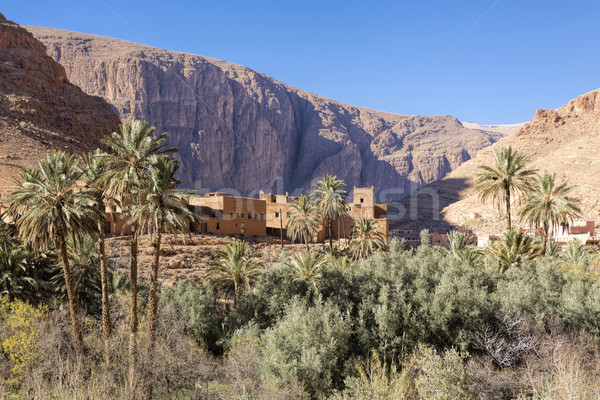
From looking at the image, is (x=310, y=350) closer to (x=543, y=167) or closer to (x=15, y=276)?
(x=15, y=276)

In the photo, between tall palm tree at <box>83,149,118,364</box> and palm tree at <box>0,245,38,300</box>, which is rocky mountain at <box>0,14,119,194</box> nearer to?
palm tree at <box>0,245,38,300</box>

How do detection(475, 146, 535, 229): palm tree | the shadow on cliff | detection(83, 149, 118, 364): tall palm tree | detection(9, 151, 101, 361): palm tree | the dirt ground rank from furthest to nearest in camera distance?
1. the shadow on cliff
2. the dirt ground
3. detection(475, 146, 535, 229): palm tree
4. detection(83, 149, 118, 364): tall palm tree
5. detection(9, 151, 101, 361): palm tree

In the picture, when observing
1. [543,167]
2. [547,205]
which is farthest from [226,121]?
[547,205]

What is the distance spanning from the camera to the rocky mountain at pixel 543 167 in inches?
2923

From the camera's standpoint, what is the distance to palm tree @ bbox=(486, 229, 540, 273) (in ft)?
86.9

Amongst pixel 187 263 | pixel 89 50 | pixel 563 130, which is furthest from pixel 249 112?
pixel 187 263

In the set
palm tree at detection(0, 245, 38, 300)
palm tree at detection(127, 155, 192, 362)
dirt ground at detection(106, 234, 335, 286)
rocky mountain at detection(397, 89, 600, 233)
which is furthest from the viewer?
rocky mountain at detection(397, 89, 600, 233)

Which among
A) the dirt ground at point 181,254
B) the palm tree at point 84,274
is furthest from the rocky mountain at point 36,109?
the palm tree at point 84,274

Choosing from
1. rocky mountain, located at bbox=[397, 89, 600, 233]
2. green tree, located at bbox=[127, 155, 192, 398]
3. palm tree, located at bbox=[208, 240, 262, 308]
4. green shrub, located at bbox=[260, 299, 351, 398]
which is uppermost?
rocky mountain, located at bbox=[397, 89, 600, 233]

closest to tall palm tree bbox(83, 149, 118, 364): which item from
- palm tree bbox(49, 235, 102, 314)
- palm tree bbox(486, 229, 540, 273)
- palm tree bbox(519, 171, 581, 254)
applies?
palm tree bbox(49, 235, 102, 314)

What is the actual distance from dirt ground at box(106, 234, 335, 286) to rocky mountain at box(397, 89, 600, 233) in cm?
3577

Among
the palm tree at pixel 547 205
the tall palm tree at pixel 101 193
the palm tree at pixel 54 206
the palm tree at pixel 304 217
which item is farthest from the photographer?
the palm tree at pixel 304 217

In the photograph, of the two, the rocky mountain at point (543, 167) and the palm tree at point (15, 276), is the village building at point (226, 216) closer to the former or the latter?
the palm tree at point (15, 276)

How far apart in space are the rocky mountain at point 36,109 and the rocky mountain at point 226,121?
5386 centimetres
